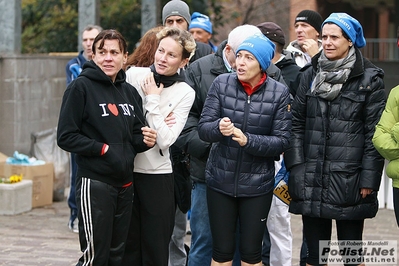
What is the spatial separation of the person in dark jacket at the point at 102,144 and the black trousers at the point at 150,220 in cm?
20

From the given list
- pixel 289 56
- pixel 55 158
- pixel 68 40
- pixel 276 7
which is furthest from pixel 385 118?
pixel 276 7

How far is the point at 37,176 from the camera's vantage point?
9.63 m

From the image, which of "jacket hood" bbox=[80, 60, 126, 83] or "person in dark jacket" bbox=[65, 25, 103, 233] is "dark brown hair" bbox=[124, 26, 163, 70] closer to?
"jacket hood" bbox=[80, 60, 126, 83]

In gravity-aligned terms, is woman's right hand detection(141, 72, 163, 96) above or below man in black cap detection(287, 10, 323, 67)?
below

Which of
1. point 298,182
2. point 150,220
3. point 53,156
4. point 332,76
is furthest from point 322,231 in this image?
point 53,156

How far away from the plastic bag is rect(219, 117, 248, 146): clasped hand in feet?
17.5

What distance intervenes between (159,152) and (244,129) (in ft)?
2.03

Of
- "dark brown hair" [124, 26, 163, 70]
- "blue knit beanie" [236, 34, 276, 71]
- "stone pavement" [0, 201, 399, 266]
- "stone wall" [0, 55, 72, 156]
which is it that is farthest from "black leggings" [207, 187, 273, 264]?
"stone wall" [0, 55, 72, 156]

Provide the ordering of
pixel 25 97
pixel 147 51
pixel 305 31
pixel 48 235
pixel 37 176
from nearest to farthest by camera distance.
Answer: pixel 147 51
pixel 305 31
pixel 48 235
pixel 37 176
pixel 25 97

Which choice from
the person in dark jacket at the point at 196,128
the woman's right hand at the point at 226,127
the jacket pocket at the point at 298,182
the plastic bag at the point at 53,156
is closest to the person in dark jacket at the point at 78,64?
the plastic bag at the point at 53,156

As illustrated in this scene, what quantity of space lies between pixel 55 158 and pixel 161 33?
5.07 metres

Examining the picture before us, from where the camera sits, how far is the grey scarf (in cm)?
557

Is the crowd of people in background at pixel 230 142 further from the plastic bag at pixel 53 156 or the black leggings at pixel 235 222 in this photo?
the plastic bag at pixel 53 156

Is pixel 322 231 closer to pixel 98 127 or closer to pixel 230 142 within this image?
pixel 230 142
